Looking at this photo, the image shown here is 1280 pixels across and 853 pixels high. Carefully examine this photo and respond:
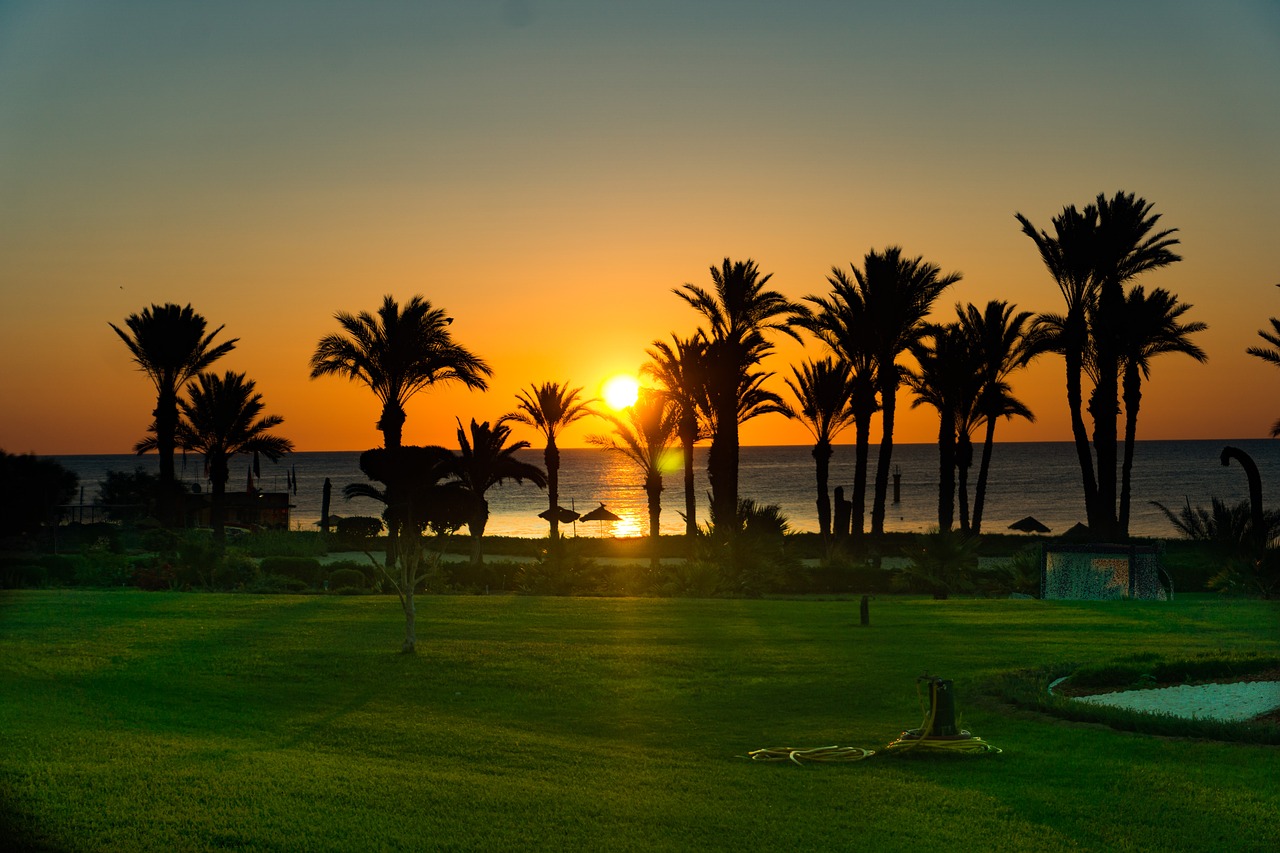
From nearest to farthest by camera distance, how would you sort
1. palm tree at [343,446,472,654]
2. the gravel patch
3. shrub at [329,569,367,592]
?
1. the gravel patch
2. palm tree at [343,446,472,654]
3. shrub at [329,569,367,592]

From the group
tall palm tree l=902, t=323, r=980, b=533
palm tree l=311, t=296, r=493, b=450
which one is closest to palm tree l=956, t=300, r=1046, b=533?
tall palm tree l=902, t=323, r=980, b=533

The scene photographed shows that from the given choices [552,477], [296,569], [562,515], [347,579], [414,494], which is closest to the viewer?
[414,494]

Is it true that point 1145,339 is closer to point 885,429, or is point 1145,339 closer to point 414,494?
point 885,429

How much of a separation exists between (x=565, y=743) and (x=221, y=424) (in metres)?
54.9

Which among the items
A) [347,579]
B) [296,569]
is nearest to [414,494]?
[347,579]

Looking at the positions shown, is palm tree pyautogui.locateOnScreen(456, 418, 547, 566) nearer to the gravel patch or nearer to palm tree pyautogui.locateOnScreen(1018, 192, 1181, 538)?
palm tree pyautogui.locateOnScreen(1018, 192, 1181, 538)

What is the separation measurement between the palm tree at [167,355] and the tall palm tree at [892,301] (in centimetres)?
2812

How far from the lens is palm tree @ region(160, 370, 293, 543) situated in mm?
62250

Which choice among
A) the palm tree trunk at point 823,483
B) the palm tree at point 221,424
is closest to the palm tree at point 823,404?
the palm tree trunk at point 823,483

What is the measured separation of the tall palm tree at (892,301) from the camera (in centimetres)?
4706

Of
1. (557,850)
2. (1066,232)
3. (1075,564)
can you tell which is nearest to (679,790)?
(557,850)

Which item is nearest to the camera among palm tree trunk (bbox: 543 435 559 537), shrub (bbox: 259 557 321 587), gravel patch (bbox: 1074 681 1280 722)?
gravel patch (bbox: 1074 681 1280 722)

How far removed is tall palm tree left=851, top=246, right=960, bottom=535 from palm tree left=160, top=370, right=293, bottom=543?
32.7 m

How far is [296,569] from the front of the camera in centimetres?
3528
